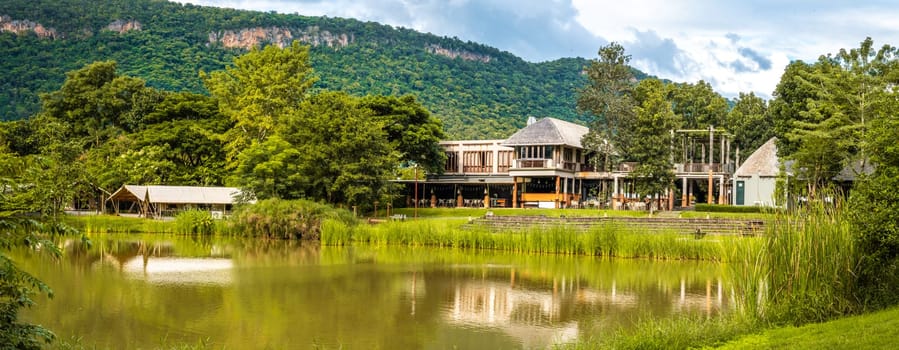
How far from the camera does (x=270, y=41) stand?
98.6 metres

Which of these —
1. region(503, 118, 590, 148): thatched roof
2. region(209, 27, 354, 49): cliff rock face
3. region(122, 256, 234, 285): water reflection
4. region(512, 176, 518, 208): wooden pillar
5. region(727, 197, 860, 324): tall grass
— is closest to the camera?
region(727, 197, 860, 324): tall grass

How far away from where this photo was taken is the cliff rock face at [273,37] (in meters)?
87.2

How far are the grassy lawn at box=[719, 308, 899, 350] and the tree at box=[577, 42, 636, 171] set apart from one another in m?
33.8

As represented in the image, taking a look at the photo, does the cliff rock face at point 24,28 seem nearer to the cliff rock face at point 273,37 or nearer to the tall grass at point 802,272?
the cliff rock face at point 273,37

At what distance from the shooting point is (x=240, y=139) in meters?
44.7

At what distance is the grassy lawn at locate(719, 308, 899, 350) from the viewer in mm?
8406

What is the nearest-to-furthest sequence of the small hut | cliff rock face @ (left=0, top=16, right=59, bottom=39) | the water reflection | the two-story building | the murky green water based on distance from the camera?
the murky green water → the water reflection → the small hut → the two-story building → cliff rock face @ (left=0, top=16, right=59, bottom=39)

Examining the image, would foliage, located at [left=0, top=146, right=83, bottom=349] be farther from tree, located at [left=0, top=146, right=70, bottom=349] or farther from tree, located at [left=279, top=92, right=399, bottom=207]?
tree, located at [left=279, top=92, right=399, bottom=207]

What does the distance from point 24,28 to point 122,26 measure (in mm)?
9358

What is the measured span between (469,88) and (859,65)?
5533 centimetres

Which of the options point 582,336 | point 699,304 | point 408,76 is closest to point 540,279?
point 699,304

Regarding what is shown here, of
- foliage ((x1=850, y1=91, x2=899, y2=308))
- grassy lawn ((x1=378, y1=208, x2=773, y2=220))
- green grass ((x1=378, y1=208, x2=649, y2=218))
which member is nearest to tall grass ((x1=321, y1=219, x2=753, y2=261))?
grassy lawn ((x1=378, y1=208, x2=773, y2=220))

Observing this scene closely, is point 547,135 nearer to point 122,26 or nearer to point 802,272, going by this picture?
point 802,272

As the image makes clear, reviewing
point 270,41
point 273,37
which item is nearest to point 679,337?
point 270,41
